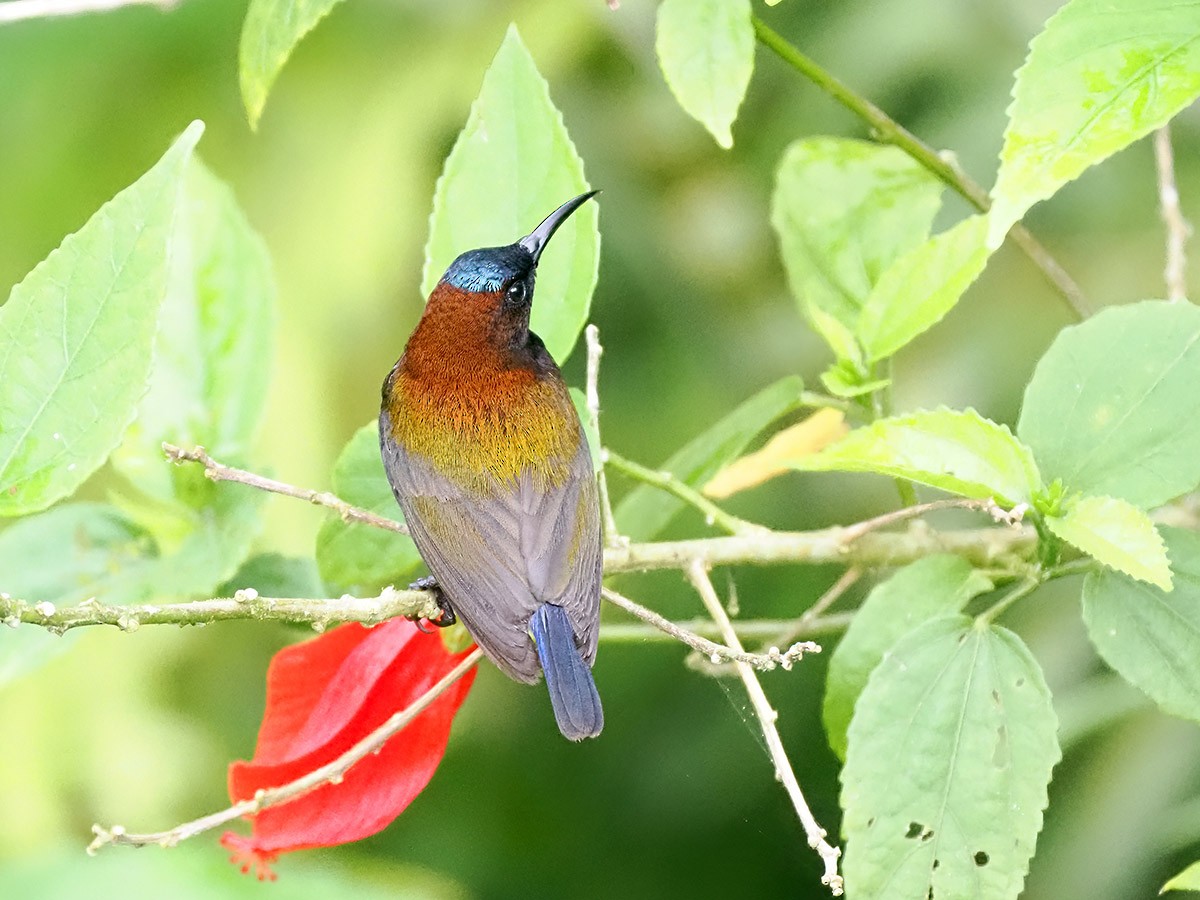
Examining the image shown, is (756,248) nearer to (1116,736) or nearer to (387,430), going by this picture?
(1116,736)

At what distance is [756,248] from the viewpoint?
244 cm

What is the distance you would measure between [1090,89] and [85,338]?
69 centimetres

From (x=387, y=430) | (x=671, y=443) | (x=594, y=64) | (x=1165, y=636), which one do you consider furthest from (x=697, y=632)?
(x=594, y=64)

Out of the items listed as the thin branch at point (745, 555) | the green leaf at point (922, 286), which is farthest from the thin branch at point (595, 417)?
the green leaf at point (922, 286)

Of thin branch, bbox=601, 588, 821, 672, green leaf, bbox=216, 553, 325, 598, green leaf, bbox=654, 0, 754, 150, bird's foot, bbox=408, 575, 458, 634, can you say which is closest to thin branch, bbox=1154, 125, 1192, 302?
green leaf, bbox=654, 0, 754, 150

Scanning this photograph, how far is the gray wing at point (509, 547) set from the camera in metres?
1.29

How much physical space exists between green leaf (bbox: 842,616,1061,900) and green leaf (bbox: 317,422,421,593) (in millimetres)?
458

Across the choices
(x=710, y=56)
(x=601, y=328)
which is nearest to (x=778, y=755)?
(x=710, y=56)

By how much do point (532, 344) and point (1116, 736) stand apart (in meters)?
1.07

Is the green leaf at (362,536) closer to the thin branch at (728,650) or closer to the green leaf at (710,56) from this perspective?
the thin branch at (728,650)

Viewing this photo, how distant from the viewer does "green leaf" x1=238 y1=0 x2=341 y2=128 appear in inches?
43.6

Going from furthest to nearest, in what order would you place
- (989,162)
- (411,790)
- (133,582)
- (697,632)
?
(989,162) → (697,632) → (133,582) → (411,790)

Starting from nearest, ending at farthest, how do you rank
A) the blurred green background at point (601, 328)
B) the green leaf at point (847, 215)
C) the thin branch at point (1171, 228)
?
the thin branch at point (1171, 228) < the green leaf at point (847, 215) < the blurred green background at point (601, 328)

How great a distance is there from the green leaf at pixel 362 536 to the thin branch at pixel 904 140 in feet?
1.64
